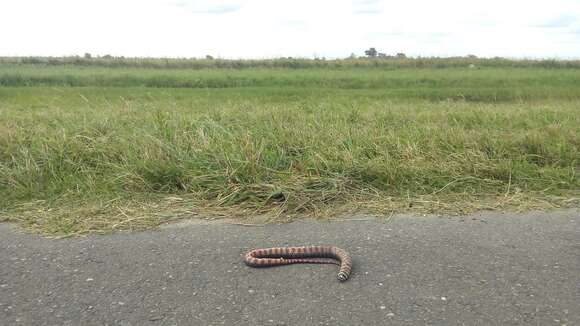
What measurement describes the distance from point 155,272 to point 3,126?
4141mm

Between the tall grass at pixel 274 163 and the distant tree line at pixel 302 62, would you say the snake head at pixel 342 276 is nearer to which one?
the tall grass at pixel 274 163

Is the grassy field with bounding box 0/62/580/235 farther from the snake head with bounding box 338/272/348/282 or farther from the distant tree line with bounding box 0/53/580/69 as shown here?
the distant tree line with bounding box 0/53/580/69

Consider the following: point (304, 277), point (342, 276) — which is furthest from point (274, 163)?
point (342, 276)

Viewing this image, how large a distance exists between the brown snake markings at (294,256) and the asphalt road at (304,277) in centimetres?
6

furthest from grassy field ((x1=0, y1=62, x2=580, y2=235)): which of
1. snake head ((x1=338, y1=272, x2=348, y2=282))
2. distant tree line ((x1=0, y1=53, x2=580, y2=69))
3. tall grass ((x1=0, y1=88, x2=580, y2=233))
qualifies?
distant tree line ((x1=0, y1=53, x2=580, y2=69))

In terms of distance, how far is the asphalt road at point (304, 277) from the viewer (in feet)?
7.73

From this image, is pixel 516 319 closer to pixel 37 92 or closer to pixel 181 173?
pixel 181 173

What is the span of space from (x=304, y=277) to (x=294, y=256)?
282 mm

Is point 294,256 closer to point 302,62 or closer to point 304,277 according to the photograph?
point 304,277

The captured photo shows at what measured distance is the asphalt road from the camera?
2.36 metres

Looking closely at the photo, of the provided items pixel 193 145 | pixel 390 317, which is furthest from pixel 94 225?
pixel 390 317

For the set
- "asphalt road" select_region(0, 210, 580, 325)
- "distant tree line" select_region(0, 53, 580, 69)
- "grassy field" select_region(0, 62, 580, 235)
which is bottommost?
"asphalt road" select_region(0, 210, 580, 325)

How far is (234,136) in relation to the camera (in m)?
5.08

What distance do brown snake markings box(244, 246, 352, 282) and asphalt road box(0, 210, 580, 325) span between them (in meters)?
0.06
